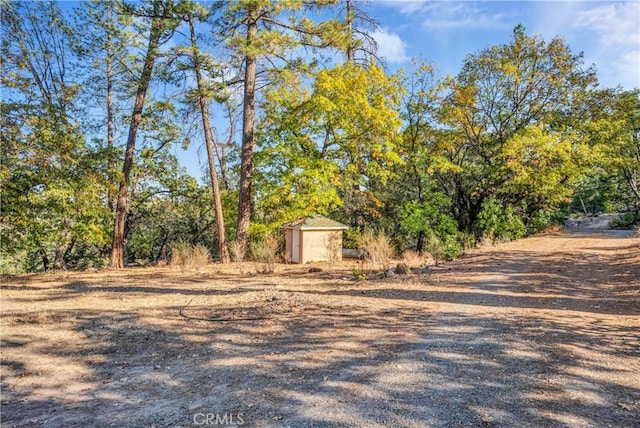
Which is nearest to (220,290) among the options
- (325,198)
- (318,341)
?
(318,341)

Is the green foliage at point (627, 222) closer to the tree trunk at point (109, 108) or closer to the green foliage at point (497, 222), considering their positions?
the green foliage at point (497, 222)

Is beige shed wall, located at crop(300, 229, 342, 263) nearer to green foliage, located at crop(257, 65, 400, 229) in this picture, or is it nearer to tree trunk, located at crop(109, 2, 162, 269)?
green foliage, located at crop(257, 65, 400, 229)

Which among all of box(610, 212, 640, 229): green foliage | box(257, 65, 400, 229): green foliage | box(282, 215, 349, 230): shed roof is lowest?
box(282, 215, 349, 230): shed roof

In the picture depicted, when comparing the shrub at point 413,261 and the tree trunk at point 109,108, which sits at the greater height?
the tree trunk at point 109,108

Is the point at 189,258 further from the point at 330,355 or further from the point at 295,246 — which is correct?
the point at 330,355

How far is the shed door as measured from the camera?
12.6 meters

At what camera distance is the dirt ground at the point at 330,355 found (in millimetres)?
2422

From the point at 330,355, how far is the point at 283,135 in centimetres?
1084

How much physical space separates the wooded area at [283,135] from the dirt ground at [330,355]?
15.6 ft

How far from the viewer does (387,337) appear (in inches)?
157

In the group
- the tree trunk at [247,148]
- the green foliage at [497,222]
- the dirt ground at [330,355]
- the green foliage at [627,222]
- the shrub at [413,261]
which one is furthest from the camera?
the green foliage at [627,222]

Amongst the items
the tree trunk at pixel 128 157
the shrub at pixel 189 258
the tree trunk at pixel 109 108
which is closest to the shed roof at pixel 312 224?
the shrub at pixel 189 258

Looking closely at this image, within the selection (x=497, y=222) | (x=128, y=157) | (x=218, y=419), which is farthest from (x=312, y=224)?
(x=218, y=419)

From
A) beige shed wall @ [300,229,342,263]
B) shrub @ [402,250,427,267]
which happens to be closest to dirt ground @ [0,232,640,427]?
shrub @ [402,250,427,267]
